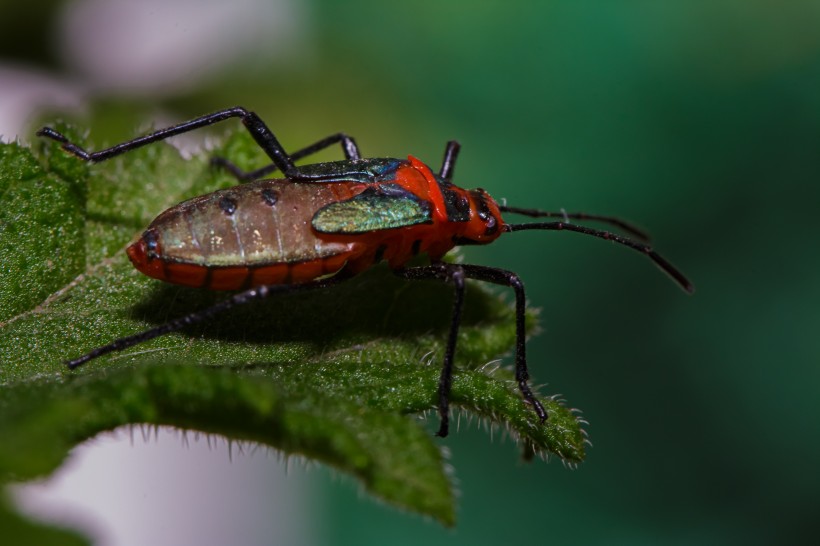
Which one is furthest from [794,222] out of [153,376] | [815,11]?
[153,376]

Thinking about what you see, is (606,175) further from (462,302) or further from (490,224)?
(462,302)

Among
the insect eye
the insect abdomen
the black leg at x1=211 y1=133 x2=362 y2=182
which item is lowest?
the insect abdomen

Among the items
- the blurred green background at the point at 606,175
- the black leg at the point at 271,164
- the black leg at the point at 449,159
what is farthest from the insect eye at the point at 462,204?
the blurred green background at the point at 606,175

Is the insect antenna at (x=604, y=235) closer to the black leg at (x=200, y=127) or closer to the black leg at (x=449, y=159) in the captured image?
the black leg at (x=449, y=159)

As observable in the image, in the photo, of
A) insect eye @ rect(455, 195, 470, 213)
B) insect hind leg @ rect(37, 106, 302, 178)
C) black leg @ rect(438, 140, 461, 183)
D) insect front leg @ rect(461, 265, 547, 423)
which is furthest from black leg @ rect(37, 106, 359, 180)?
black leg @ rect(438, 140, 461, 183)

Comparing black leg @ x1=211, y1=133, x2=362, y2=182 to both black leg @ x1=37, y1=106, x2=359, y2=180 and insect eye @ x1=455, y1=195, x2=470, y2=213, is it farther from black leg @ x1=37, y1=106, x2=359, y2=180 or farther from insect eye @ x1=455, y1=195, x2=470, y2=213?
insect eye @ x1=455, y1=195, x2=470, y2=213

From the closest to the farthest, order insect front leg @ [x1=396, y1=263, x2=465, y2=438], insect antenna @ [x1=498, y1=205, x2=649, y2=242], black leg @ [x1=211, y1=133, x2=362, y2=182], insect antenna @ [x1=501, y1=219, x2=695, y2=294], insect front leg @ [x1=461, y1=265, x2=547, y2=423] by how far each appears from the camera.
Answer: insect front leg @ [x1=396, y1=263, x2=465, y2=438] → insect front leg @ [x1=461, y1=265, x2=547, y2=423] → black leg @ [x1=211, y1=133, x2=362, y2=182] → insect antenna @ [x1=501, y1=219, x2=695, y2=294] → insect antenna @ [x1=498, y1=205, x2=649, y2=242]

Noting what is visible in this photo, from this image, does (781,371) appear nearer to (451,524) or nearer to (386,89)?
(386,89)
